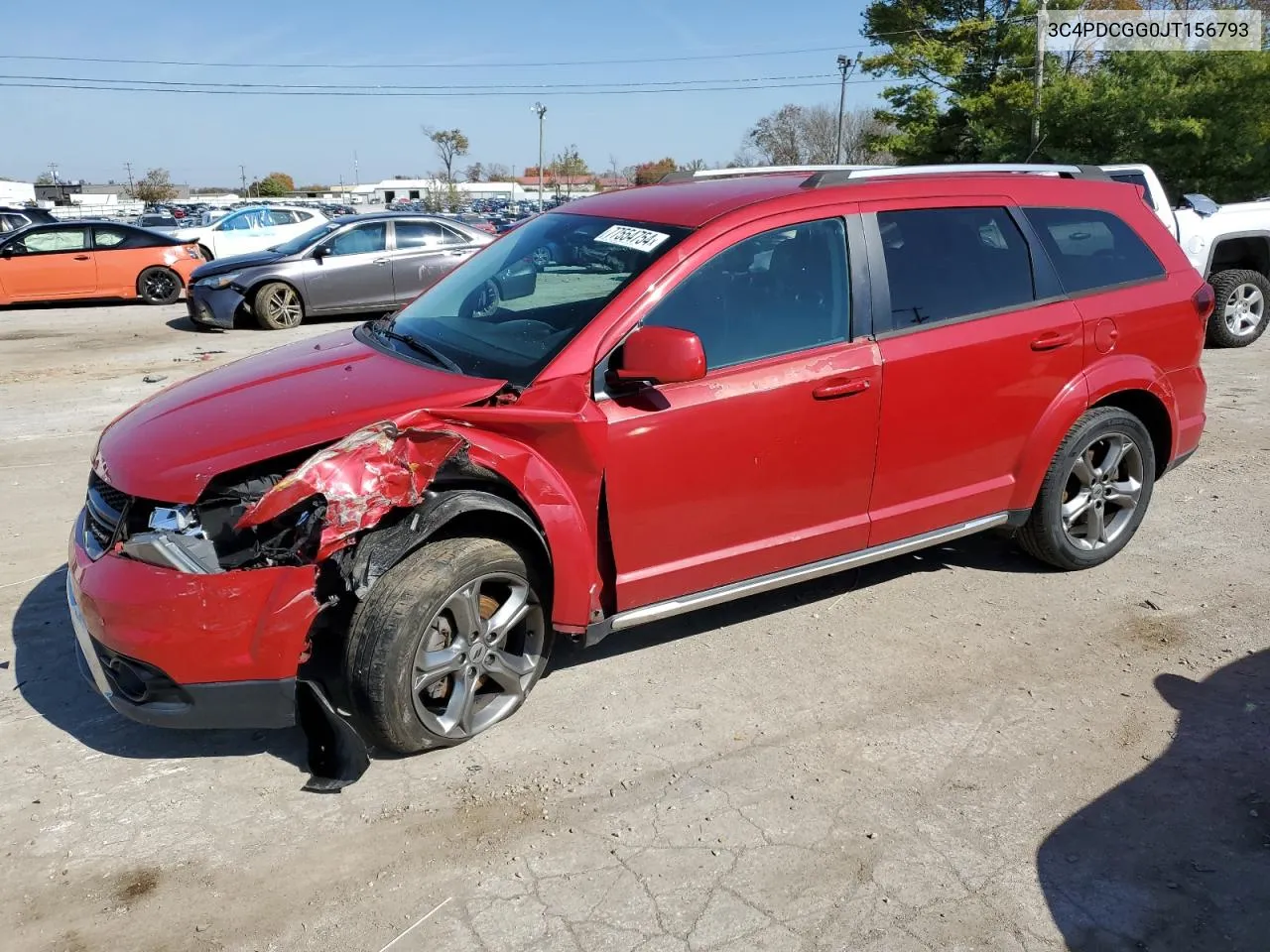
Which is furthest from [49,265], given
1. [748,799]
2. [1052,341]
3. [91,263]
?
[748,799]

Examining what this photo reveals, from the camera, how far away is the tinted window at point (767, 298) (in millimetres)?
3602

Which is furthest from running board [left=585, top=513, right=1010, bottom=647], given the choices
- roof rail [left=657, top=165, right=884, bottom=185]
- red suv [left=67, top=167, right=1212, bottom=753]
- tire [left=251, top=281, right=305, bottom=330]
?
tire [left=251, top=281, right=305, bottom=330]

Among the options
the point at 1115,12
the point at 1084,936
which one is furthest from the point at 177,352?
the point at 1115,12

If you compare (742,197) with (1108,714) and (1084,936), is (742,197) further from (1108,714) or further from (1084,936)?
(1084,936)

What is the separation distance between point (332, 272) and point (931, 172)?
33.5ft

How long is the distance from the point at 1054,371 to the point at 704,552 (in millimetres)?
1907

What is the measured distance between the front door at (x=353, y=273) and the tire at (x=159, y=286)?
4570 mm

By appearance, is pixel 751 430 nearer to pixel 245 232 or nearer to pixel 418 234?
pixel 418 234

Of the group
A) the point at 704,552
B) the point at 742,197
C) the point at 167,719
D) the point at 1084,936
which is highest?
the point at 742,197

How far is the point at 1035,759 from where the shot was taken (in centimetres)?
334

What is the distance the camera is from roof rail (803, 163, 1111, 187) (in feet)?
13.4

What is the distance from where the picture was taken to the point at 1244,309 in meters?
10.6

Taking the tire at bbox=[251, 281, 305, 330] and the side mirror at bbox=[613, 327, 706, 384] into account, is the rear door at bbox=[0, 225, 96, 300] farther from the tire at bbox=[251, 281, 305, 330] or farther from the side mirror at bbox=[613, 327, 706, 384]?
the side mirror at bbox=[613, 327, 706, 384]

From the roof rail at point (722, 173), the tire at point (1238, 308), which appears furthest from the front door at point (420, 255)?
the tire at point (1238, 308)
